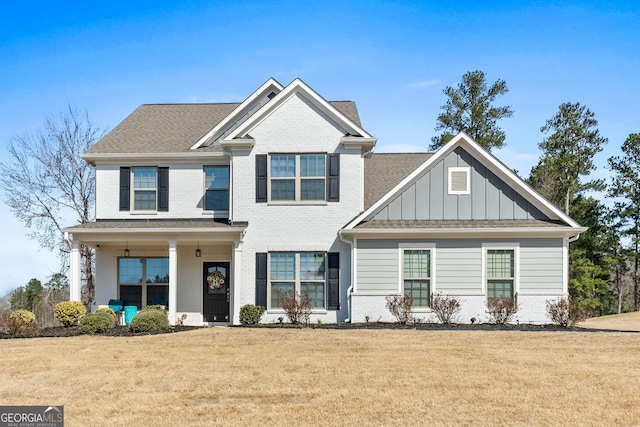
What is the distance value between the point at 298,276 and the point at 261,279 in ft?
3.68

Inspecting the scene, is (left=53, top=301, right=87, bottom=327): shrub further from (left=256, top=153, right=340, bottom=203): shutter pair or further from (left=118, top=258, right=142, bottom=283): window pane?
(left=256, top=153, right=340, bottom=203): shutter pair

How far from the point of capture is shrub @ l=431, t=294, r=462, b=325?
1762cm

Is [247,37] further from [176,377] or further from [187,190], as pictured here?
[176,377]

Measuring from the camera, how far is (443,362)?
1203 cm

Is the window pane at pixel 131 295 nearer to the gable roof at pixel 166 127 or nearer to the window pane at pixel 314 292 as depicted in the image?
the gable roof at pixel 166 127

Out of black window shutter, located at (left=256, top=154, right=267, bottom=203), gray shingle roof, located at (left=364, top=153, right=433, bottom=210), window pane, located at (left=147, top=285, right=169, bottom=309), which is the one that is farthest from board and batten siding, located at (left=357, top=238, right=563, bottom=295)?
window pane, located at (left=147, top=285, right=169, bottom=309)

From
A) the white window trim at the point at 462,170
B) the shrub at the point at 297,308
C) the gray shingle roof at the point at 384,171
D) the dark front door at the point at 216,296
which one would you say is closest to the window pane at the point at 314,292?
the shrub at the point at 297,308

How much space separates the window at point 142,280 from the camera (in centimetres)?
2038

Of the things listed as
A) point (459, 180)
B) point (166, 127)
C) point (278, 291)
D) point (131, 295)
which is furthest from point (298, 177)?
point (131, 295)

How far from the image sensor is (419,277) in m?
18.2

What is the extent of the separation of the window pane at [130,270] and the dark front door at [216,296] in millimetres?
2229

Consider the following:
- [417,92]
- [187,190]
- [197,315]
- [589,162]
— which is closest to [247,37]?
[187,190]

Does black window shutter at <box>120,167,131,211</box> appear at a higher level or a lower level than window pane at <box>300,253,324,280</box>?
higher
